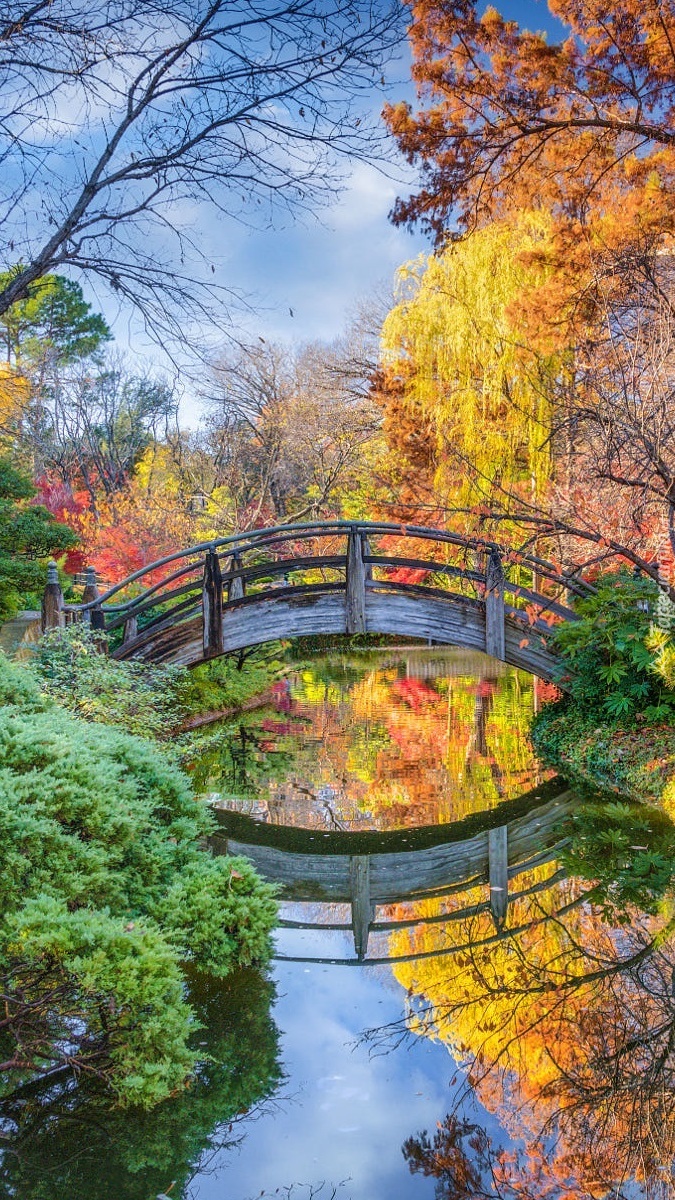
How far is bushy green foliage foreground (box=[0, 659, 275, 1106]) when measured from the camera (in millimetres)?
3545

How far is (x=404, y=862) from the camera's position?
710 centimetres

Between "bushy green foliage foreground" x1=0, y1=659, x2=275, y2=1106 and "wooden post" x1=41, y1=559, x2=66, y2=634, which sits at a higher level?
"wooden post" x1=41, y1=559, x2=66, y2=634

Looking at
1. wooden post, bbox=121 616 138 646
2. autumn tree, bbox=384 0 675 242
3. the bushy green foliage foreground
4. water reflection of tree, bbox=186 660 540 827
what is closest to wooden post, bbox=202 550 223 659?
wooden post, bbox=121 616 138 646

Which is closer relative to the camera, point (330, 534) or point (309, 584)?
point (309, 584)

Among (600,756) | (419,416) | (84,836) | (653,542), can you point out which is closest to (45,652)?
(84,836)

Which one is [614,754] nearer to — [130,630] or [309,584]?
[309,584]

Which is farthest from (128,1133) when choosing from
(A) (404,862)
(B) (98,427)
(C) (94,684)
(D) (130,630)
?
Result: (B) (98,427)

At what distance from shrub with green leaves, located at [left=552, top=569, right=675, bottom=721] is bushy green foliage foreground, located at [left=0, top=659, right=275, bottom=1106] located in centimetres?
495

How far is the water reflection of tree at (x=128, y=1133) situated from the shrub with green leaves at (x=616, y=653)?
5.88 m

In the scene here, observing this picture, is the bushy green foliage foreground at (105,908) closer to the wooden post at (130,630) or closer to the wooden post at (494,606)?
the wooden post at (130,630)

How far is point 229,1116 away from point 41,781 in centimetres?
168

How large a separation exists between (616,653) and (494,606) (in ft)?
5.99

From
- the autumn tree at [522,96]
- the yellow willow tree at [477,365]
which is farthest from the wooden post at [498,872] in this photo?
the yellow willow tree at [477,365]

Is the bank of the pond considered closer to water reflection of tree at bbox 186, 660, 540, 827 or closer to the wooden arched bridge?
water reflection of tree at bbox 186, 660, 540, 827
